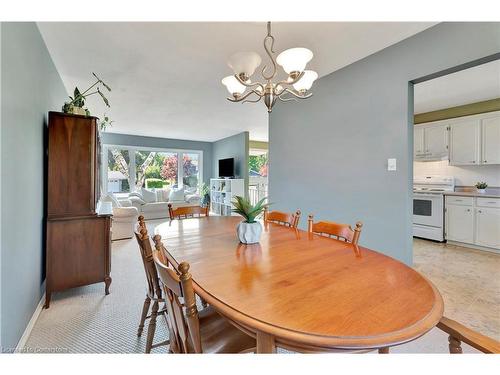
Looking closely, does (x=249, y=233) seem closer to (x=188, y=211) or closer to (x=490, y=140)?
(x=188, y=211)

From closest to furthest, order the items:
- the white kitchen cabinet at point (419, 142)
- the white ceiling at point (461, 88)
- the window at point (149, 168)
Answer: the white ceiling at point (461, 88)
the white kitchen cabinet at point (419, 142)
the window at point (149, 168)

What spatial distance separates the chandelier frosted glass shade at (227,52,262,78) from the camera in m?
1.53

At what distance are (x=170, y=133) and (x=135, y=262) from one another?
13.9 feet

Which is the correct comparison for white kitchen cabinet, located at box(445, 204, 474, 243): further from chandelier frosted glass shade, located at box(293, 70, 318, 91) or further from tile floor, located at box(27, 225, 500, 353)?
chandelier frosted glass shade, located at box(293, 70, 318, 91)

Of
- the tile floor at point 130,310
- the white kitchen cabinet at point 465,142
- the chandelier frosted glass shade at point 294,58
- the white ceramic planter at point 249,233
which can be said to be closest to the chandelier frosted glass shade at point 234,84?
the chandelier frosted glass shade at point 294,58

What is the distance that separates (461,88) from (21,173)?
4.89 metres

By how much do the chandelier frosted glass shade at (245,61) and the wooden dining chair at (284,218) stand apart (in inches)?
45.0

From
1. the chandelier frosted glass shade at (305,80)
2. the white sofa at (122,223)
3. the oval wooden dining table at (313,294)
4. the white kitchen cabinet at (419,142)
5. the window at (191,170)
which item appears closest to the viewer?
the oval wooden dining table at (313,294)

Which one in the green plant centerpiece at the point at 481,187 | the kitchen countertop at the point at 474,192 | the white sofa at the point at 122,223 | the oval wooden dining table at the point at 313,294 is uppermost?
the green plant centerpiece at the point at 481,187

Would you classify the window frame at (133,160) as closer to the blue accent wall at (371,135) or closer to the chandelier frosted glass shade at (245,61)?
the blue accent wall at (371,135)

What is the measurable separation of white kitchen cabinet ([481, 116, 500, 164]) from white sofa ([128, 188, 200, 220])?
6300 millimetres

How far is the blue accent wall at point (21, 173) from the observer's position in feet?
4.45
